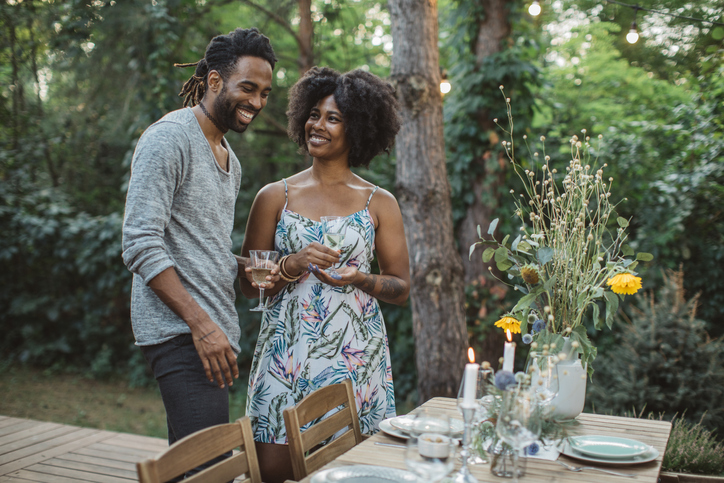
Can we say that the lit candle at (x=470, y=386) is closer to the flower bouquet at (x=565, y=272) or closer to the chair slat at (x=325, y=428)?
the flower bouquet at (x=565, y=272)

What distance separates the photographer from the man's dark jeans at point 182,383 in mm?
1574

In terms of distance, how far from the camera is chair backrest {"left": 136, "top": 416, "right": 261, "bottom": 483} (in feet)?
3.82

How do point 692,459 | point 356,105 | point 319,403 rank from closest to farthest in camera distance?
1. point 319,403
2. point 356,105
3. point 692,459

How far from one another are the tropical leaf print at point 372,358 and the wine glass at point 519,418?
2.78 feet

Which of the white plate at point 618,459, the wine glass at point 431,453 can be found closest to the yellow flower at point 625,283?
the white plate at point 618,459

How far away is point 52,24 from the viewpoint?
5.40 m

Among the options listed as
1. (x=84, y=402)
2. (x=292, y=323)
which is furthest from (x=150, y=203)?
(x=84, y=402)

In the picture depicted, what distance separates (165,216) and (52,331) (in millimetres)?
5789

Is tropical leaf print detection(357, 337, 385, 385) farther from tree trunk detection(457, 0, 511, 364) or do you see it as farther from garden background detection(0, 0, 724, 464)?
tree trunk detection(457, 0, 511, 364)

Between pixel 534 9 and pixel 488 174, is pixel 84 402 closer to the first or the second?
pixel 488 174

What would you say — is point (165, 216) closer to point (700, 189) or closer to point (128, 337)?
point (700, 189)

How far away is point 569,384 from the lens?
175cm

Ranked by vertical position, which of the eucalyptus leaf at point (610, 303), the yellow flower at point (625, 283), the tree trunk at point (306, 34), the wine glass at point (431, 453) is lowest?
the wine glass at point (431, 453)

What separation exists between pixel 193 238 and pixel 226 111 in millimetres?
417
